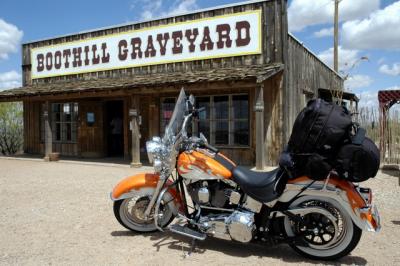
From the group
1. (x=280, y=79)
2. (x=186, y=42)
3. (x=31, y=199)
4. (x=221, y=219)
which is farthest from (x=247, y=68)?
(x=221, y=219)

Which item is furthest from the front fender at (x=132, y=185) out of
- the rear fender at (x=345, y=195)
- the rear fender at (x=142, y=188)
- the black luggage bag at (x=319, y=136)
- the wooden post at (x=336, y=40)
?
the wooden post at (x=336, y=40)

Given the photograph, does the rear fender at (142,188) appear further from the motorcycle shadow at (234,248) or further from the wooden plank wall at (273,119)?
the wooden plank wall at (273,119)

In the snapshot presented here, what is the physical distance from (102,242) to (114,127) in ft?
33.6

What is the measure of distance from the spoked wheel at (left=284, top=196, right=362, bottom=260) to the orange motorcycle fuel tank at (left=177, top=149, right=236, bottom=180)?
0.73 meters

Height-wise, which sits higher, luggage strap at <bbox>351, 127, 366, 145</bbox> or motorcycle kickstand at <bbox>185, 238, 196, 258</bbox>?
luggage strap at <bbox>351, 127, 366, 145</bbox>

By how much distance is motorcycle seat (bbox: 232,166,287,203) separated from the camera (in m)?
3.48

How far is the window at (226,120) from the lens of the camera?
10.3 metres

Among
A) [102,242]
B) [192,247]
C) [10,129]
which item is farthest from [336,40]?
[102,242]

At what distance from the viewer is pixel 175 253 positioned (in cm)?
377

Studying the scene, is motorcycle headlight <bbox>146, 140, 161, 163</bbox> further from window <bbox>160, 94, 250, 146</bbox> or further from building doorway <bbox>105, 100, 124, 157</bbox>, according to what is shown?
building doorway <bbox>105, 100, 124, 157</bbox>

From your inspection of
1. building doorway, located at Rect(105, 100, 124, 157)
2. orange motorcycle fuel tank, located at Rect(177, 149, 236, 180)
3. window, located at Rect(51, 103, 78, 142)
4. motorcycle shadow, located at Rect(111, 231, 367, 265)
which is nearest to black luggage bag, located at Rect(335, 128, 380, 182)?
motorcycle shadow, located at Rect(111, 231, 367, 265)

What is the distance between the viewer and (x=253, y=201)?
11.7ft

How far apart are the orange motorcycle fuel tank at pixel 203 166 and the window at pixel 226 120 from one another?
6.42 m

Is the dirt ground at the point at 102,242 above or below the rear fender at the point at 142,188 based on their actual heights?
below
